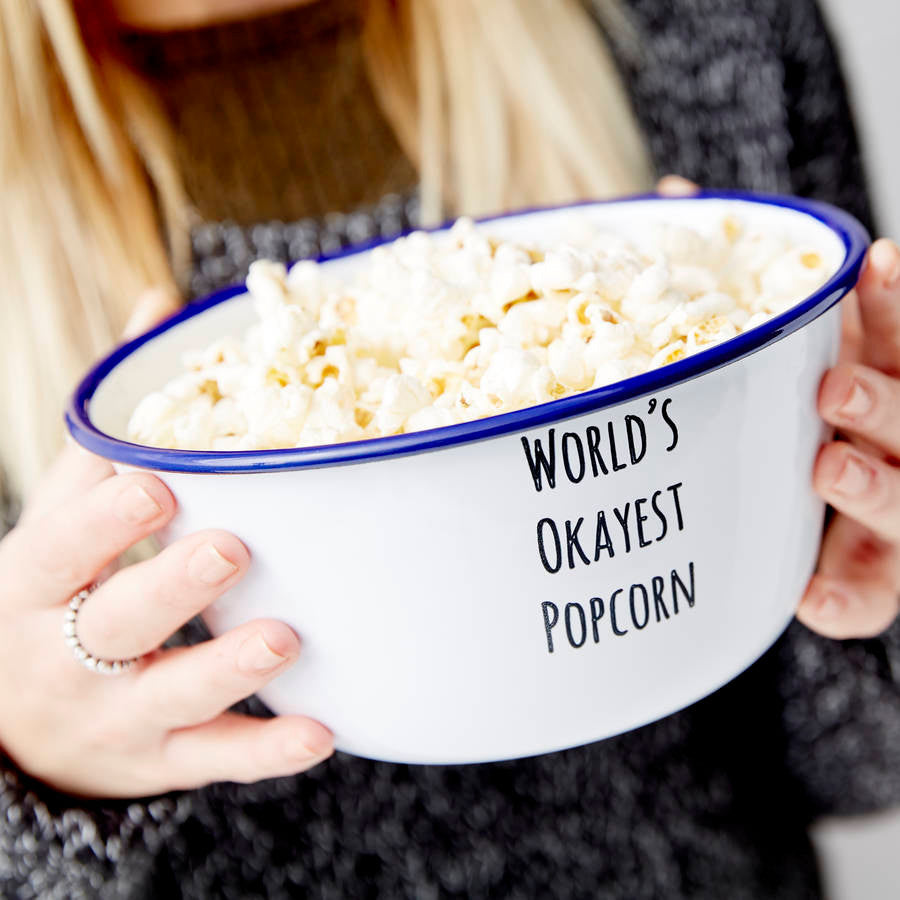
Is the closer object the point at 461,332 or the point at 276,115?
the point at 461,332

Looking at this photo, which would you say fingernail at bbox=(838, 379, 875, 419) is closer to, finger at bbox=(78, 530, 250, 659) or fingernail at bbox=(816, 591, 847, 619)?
fingernail at bbox=(816, 591, 847, 619)

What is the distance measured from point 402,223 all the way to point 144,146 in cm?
27

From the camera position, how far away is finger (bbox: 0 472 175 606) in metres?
0.42

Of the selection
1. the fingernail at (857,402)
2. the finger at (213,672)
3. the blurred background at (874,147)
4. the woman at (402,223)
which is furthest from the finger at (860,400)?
the blurred background at (874,147)

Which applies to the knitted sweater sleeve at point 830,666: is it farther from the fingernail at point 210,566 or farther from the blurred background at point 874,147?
the fingernail at point 210,566

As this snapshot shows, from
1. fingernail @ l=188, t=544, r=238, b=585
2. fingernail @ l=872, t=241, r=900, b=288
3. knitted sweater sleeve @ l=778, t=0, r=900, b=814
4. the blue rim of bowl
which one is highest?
the blue rim of bowl

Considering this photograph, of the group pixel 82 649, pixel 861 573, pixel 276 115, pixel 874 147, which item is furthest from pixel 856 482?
pixel 874 147

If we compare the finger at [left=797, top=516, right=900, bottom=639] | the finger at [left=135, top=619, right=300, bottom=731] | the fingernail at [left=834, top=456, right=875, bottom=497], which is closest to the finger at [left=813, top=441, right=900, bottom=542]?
the fingernail at [left=834, top=456, right=875, bottom=497]

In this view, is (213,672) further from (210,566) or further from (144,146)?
(144,146)

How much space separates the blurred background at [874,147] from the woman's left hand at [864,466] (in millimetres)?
956

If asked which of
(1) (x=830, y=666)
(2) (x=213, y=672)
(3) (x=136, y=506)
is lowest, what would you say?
(1) (x=830, y=666)

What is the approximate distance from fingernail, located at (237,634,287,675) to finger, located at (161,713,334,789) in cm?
6

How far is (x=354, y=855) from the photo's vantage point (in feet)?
2.78

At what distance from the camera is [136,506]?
418mm
